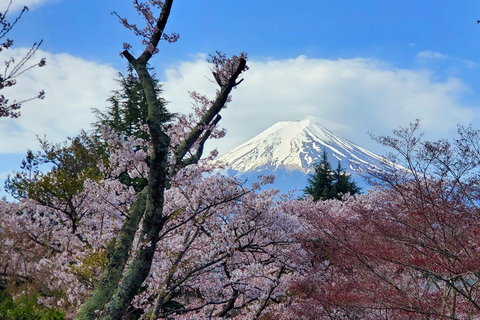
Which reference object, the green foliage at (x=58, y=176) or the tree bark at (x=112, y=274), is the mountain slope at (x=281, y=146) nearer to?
the green foliage at (x=58, y=176)

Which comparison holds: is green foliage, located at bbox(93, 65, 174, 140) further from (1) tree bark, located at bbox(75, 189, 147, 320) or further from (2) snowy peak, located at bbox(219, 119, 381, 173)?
(2) snowy peak, located at bbox(219, 119, 381, 173)

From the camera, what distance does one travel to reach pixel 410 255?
782 cm

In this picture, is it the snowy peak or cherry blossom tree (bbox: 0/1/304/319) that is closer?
cherry blossom tree (bbox: 0/1/304/319)

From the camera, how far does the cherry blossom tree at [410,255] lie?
6.16 metres

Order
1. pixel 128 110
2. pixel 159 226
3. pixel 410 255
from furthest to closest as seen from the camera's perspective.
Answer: pixel 128 110, pixel 410 255, pixel 159 226

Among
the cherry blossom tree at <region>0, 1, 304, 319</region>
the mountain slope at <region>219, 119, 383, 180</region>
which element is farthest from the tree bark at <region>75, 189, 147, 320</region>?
the mountain slope at <region>219, 119, 383, 180</region>

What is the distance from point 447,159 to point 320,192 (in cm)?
1971

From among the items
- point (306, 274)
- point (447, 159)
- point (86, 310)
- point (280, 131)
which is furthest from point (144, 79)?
point (280, 131)

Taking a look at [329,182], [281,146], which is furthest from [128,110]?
[281,146]

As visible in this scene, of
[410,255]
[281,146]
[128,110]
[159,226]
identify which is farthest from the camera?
[281,146]

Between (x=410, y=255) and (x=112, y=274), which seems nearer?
(x=112, y=274)

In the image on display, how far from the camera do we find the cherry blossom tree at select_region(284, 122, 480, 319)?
20.2 ft

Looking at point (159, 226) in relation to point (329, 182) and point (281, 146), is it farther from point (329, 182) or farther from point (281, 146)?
point (281, 146)

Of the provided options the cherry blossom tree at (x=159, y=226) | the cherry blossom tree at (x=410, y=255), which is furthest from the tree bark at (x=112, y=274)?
the cherry blossom tree at (x=410, y=255)
